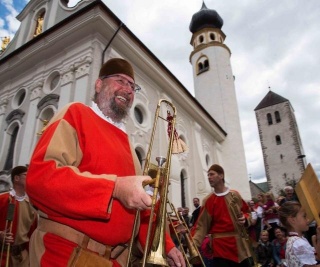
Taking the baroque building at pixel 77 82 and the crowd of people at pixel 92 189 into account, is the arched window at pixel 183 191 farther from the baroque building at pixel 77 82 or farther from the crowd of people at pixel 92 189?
the crowd of people at pixel 92 189

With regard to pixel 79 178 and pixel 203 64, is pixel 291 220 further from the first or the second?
pixel 203 64

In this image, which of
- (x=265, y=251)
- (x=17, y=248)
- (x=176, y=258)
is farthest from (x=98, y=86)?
(x=265, y=251)

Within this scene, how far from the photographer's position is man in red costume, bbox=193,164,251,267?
4.50 m

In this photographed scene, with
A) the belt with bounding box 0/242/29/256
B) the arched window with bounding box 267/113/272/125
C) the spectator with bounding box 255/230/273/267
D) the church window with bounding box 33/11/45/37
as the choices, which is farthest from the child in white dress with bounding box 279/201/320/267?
the arched window with bounding box 267/113/272/125

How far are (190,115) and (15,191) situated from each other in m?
14.5

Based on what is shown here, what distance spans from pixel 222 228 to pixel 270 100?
2104 inches

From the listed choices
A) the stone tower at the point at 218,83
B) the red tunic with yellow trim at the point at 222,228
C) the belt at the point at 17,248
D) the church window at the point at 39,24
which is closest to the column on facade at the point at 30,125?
the church window at the point at 39,24

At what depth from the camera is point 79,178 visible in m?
1.56

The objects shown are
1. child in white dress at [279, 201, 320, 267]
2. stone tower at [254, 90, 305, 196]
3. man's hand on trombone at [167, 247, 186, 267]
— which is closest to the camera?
man's hand on trombone at [167, 247, 186, 267]

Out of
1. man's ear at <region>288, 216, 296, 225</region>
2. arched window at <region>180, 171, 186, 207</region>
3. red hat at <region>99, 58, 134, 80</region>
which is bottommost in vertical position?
man's ear at <region>288, 216, 296, 225</region>

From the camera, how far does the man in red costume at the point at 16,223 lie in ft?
14.2

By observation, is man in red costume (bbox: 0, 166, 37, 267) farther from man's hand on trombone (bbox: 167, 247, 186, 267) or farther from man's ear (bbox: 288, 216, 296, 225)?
man's ear (bbox: 288, 216, 296, 225)

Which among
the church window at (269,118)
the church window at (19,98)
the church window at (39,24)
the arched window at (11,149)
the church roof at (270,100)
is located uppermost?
the church roof at (270,100)

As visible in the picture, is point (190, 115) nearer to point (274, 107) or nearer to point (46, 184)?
point (46, 184)
